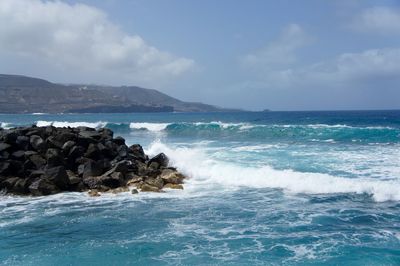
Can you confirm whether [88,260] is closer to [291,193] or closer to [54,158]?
[291,193]

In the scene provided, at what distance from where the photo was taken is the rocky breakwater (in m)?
14.2

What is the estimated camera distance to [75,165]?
16.3 metres

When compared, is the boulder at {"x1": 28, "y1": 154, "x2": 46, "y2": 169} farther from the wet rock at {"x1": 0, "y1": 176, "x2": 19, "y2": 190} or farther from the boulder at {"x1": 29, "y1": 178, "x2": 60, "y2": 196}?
the boulder at {"x1": 29, "y1": 178, "x2": 60, "y2": 196}

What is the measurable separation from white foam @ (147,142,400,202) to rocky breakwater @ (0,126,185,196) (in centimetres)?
88

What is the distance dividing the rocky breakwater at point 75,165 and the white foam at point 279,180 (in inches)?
34.8

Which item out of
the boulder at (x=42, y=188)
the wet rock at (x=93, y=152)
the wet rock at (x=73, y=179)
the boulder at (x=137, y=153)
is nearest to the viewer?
the boulder at (x=42, y=188)

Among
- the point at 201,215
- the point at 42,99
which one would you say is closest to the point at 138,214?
the point at 201,215

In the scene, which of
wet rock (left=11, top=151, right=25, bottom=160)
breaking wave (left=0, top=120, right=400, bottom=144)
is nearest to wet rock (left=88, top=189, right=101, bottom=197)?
wet rock (left=11, top=151, right=25, bottom=160)

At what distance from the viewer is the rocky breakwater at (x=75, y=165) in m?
14.2

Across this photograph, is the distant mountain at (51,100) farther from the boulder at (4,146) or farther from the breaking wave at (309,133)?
the boulder at (4,146)

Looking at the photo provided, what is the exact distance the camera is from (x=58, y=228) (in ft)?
32.5

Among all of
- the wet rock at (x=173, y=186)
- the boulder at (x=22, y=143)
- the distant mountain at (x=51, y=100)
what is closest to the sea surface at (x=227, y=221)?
the wet rock at (x=173, y=186)

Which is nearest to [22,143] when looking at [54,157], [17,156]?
[17,156]

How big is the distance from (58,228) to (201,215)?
11.4 feet
